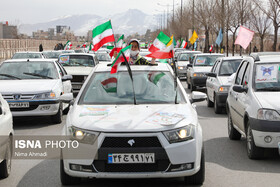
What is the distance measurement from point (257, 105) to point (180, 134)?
2.44 m

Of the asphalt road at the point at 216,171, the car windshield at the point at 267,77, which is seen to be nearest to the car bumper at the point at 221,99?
the asphalt road at the point at 216,171

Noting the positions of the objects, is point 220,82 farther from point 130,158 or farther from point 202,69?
point 130,158

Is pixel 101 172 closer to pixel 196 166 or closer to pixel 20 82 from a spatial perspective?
pixel 196 166

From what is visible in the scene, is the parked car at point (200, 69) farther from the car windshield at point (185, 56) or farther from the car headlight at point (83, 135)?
the car headlight at point (83, 135)

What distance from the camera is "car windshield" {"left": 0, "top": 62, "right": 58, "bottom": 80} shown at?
13477 mm

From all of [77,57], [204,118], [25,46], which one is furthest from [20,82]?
[25,46]

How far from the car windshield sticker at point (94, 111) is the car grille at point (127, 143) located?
Answer: 0.58 metres

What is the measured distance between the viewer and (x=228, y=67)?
16.4 meters

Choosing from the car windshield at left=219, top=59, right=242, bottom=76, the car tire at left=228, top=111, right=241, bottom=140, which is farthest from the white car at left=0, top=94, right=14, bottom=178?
the car windshield at left=219, top=59, right=242, bottom=76

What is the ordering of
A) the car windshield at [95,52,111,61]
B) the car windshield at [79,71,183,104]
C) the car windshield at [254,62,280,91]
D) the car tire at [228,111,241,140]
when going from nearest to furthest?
the car windshield at [79,71,183,104]
the car windshield at [254,62,280,91]
the car tire at [228,111,241,140]
the car windshield at [95,52,111,61]

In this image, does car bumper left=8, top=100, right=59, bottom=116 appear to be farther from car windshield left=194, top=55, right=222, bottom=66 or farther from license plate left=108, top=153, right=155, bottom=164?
car windshield left=194, top=55, right=222, bottom=66

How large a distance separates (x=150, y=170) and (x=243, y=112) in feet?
10.8

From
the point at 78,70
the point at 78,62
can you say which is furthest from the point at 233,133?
the point at 78,62

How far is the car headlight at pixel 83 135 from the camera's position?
19.6ft
